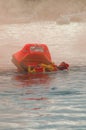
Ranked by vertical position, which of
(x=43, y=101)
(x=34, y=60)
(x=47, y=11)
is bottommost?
(x=43, y=101)

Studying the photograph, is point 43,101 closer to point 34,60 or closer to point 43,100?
point 43,100

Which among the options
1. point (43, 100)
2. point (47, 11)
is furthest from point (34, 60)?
point (47, 11)

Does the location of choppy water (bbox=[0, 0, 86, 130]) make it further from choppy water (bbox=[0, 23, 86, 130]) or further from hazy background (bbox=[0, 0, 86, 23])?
hazy background (bbox=[0, 0, 86, 23])

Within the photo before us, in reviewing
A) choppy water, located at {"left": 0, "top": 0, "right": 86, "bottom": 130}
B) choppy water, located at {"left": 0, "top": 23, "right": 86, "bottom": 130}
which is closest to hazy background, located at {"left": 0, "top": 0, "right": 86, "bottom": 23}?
choppy water, located at {"left": 0, "top": 0, "right": 86, "bottom": 130}

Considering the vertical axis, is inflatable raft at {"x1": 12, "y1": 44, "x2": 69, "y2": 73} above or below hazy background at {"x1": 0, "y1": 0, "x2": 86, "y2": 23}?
below

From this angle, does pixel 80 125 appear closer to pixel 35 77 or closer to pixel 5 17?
pixel 35 77

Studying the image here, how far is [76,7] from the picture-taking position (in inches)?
4112

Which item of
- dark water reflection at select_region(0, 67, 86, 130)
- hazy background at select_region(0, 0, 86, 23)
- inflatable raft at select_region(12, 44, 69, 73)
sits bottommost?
dark water reflection at select_region(0, 67, 86, 130)

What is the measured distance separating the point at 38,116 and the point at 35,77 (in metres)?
8.58

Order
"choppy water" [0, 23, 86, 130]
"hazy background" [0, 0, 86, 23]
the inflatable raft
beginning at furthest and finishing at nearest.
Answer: "hazy background" [0, 0, 86, 23] → the inflatable raft → "choppy water" [0, 23, 86, 130]

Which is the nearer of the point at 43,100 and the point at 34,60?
the point at 43,100

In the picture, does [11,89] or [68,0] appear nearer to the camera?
[11,89]

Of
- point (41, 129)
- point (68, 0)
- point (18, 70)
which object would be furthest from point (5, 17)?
point (41, 129)

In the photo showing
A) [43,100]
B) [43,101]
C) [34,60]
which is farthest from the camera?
[34,60]
